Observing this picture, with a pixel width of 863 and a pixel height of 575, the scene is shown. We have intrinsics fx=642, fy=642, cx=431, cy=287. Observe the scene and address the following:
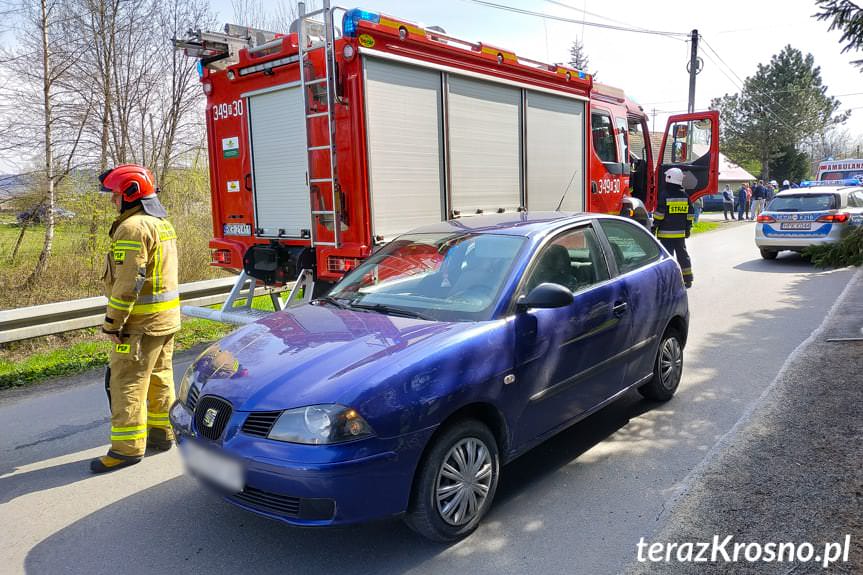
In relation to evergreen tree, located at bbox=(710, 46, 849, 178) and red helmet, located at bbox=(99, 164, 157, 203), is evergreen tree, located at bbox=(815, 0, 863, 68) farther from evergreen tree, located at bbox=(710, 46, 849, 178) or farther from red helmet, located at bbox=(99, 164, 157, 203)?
evergreen tree, located at bbox=(710, 46, 849, 178)

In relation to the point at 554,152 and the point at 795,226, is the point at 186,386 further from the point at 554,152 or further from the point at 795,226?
the point at 795,226

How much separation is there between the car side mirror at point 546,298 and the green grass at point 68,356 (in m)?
5.40

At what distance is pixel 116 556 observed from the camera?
330 centimetres

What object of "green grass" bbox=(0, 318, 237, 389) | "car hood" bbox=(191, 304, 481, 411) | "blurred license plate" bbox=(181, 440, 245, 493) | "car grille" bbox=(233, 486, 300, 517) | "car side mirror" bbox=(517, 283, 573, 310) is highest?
"car side mirror" bbox=(517, 283, 573, 310)

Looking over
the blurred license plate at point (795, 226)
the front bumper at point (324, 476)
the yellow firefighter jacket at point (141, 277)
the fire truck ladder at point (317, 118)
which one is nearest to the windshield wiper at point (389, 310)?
the front bumper at point (324, 476)

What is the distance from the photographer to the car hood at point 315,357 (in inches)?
120

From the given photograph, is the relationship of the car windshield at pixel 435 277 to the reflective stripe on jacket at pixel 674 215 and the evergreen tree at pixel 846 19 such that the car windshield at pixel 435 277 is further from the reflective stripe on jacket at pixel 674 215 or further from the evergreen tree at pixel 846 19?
the reflective stripe on jacket at pixel 674 215

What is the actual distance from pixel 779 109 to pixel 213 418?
57.1m

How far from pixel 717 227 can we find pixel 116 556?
26334 millimetres

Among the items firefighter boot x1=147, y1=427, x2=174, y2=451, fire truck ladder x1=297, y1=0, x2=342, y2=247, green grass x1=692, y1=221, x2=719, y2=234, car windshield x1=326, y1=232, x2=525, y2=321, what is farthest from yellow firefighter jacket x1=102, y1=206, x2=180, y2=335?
green grass x1=692, y1=221, x2=719, y2=234

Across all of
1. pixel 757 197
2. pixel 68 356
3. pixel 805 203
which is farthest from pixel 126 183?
pixel 757 197

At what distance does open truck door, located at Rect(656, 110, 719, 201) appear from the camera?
1068cm

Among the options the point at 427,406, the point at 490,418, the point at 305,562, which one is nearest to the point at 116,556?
the point at 305,562

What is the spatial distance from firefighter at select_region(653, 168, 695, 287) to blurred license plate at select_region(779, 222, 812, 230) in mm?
4641
